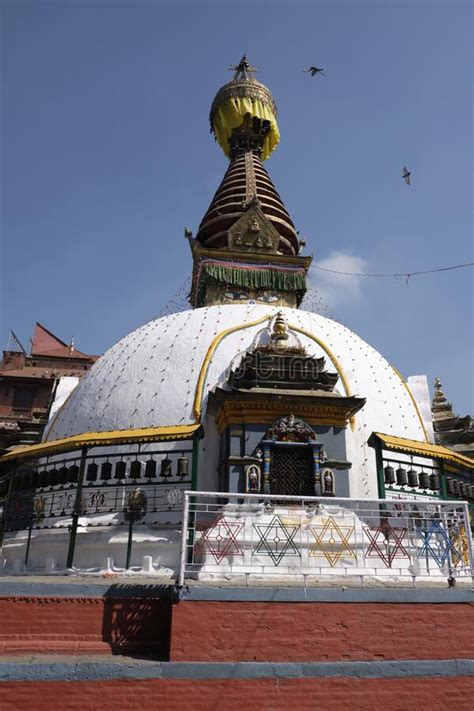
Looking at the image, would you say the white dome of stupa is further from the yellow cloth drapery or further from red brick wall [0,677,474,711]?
the yellow cloth drapery

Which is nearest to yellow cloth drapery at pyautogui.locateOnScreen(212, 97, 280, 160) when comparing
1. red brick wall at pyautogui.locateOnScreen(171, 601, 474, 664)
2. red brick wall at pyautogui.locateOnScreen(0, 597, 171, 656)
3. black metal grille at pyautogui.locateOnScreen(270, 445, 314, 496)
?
black metal grille at pyautogui.locateOnScreen(270, 445, 314, 496)

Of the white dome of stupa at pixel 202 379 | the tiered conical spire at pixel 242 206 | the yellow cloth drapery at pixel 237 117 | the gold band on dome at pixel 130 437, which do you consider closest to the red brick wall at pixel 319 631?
the gold band on dome at pixel 130 437

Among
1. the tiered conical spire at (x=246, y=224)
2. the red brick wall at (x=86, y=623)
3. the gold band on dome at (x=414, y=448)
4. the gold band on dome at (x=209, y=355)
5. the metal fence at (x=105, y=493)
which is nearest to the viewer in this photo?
the red brick wall at (x=86, y=623)

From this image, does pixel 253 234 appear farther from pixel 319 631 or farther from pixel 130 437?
pixel 319 631

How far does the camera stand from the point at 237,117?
29.2m

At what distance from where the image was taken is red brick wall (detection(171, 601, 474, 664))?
5438 mm

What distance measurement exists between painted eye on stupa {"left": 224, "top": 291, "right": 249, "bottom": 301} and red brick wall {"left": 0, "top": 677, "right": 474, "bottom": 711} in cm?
1517

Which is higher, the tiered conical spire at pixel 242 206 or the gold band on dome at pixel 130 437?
the tiered conical spire at pixel 242 206

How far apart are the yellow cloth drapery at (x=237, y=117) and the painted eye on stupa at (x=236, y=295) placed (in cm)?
1351

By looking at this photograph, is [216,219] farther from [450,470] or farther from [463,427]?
[450,470]

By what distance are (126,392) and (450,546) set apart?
8868 mm

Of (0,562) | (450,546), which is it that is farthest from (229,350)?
(450,546)

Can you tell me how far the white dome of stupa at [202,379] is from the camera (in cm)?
1255

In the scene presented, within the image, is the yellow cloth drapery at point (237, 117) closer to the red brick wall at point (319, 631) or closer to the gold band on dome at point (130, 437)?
the gold band on dome at point (130, 437)
